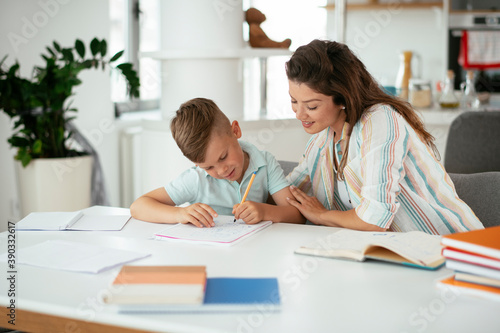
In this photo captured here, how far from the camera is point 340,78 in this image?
5.03 ft

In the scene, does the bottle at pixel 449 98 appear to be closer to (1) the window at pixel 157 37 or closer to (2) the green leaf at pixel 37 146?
(1) the window at pixel 157 37

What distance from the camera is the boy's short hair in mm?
1541

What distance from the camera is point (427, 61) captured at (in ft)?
14.7

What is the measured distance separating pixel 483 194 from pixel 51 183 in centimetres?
196

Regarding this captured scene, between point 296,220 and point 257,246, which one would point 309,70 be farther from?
point 257,246

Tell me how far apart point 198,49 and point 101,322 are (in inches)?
83.7

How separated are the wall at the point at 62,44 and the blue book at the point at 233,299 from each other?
94.1 inches

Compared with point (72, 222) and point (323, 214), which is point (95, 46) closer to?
point (72, 222)

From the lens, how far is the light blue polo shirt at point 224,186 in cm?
168

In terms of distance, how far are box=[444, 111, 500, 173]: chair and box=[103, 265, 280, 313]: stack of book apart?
5.92 ft

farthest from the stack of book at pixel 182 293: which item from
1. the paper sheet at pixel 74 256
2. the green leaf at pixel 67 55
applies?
the green leaf at pixel 67 55

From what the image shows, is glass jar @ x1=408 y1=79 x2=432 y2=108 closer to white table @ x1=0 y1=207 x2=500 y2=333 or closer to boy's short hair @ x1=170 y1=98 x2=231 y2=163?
boy's short hair @ x1=170 y1=98 x2=231 y2=163

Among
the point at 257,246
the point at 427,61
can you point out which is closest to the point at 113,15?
the point at 427,61

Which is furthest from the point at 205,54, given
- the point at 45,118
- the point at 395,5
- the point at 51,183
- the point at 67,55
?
the point at 395,5
